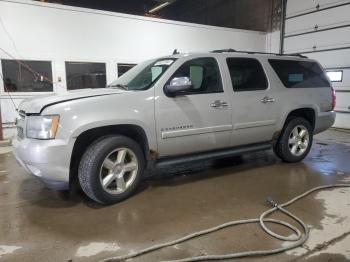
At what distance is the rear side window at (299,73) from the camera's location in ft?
15.0

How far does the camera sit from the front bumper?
2.88 meters

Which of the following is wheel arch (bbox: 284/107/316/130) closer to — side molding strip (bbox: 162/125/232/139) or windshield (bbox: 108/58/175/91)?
side molding strip (bbox: 162/125/232/139)

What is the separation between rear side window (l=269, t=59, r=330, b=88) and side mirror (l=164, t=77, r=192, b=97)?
1.77 meters

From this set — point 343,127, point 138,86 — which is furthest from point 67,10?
point 343,127

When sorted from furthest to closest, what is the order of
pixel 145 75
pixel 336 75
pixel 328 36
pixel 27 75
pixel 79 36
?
pixel 328 36 < pixel 336 75 < pixel 79 36 < pixel 27 75 < pixel 145 75

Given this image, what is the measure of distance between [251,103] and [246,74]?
42 cm

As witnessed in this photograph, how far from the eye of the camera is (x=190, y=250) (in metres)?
2.38

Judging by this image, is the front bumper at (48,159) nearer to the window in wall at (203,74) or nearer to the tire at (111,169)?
Answer: the tire at (111,169)

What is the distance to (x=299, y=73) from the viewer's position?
4805mm

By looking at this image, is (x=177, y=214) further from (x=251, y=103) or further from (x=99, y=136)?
(x=251, y=103)

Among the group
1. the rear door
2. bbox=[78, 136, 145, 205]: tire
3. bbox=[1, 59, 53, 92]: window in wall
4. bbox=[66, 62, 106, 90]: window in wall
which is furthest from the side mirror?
bbox=[66, 62, 106, 90]: window in wall

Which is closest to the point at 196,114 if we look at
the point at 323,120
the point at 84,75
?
A: the point at 323,120

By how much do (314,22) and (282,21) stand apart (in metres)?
1.32

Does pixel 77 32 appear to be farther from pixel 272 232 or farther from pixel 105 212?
pixel 272 232
